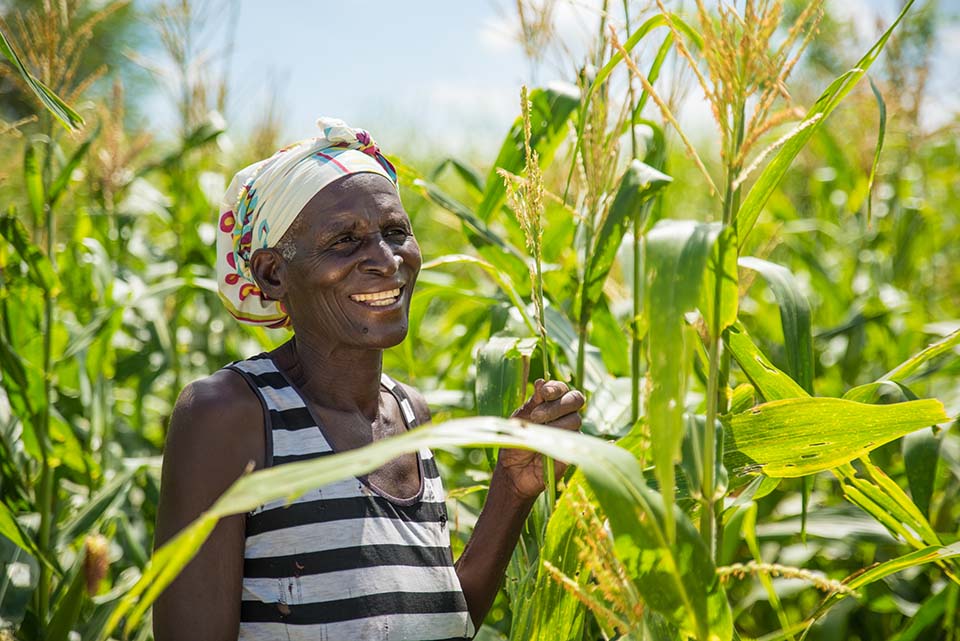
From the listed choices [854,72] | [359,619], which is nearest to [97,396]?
[359,619]

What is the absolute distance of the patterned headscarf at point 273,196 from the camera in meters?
1.42

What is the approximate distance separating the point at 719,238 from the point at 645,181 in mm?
381

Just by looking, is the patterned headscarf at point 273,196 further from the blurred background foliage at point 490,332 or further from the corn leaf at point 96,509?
the corn leaf at point 96,509

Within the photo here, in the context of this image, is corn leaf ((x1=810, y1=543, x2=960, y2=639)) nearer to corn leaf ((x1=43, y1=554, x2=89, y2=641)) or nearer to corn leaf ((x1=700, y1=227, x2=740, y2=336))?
corn leaf ((x1=700, y1=227, x2=740, y2=336))

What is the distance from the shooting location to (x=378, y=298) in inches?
55.4

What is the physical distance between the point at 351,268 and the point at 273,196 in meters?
0.18

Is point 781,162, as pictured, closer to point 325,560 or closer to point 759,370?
point 759,370

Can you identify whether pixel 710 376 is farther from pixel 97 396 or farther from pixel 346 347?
pixel 97 396

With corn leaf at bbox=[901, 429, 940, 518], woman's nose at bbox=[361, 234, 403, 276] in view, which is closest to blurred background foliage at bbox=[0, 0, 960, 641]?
corn leaf at bbox=[901, 429, 940, 518]

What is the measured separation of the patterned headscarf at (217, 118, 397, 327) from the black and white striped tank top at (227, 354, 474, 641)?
195 mm

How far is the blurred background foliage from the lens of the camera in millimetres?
1659

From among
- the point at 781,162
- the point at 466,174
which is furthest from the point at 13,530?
the point at 781,162

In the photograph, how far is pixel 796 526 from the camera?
2.15m

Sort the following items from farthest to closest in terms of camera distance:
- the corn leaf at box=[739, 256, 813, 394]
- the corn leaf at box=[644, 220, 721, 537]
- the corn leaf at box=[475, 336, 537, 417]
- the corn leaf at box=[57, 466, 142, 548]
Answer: the corn leaf at box=[57, 466, 142, 548]
the corn leaf at box=[475, 336, 537, 417]
the corn leaf at box=[739, 256, 813, 394]
the corn leaf at box=[644, 220, 721, 537]
